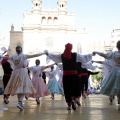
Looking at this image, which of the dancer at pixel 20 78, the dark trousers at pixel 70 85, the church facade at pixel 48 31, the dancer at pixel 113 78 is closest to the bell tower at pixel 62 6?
the church facade at pixel 48 31

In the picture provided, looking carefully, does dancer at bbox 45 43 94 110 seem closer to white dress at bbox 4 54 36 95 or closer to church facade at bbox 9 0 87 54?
white dress at bbox 4 54 36 95

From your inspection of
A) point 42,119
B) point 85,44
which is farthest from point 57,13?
point 42,119

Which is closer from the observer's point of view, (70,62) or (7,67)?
(70,62)

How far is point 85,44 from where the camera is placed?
6322cm

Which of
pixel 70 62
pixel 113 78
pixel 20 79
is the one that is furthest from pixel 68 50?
pixel 20 79

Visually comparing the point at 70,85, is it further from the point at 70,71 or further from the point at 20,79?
the point at 20,79

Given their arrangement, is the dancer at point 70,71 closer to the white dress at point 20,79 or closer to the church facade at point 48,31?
the white dress at point 20,79

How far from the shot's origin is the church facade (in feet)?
203

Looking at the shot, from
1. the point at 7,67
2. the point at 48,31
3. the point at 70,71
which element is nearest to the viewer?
the point at 70,71

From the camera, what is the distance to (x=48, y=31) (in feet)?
208

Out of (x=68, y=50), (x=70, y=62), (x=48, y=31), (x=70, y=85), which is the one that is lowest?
(x=70, y=85)

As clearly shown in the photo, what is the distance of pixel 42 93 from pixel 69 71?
9.06 ft

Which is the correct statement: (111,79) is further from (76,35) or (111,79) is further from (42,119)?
(76,35)

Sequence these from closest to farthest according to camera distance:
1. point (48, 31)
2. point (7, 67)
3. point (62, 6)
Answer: point (7, 67)
point (48, 31)
point (62, 6)
